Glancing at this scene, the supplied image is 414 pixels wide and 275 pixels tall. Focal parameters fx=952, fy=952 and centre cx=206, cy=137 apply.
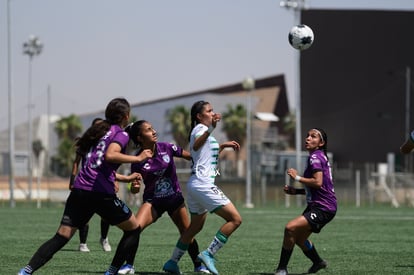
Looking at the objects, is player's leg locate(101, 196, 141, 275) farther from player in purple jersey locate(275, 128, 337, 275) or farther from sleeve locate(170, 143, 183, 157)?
player in purple jersey locate(275, 128, 337, 275)

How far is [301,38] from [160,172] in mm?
7634

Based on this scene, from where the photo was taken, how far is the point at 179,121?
7675 centimetres

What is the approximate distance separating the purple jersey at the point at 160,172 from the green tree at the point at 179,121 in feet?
211

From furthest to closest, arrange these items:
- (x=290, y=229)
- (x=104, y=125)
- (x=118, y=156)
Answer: (x=290, y=229)
(x=104, y=125)
(x=118, y=156)

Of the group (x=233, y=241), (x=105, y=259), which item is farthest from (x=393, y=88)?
(x=105, y=259)

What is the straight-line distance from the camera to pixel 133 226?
409 inches

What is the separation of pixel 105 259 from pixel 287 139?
69.3 m

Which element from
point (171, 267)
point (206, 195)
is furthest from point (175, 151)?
point (171, 267)

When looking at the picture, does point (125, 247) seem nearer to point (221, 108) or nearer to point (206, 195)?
point (206, 195)

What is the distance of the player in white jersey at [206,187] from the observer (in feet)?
36.9

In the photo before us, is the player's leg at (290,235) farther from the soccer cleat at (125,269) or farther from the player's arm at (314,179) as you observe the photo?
the soccer cleat at (125,269)

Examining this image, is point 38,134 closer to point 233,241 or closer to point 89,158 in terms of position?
point 233,241

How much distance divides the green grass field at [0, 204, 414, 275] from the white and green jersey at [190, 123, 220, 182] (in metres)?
1.37

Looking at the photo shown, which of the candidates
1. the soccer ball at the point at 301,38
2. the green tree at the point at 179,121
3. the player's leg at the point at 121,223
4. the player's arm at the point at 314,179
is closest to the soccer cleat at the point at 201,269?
the player's leg at the point at 121,223
